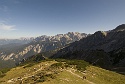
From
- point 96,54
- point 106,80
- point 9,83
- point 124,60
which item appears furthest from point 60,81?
point 96,54

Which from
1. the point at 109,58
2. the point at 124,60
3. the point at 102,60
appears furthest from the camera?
the point at 109,58

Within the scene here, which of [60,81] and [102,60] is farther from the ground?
[60,81]

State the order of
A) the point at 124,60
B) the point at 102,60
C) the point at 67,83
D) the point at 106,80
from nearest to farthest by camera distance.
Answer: the point at 67,83 → the point at 106,80 → the point at 124,60 → the point at 102,60

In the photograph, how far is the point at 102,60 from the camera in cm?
13750

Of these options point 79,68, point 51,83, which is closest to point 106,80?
A: point 79,68

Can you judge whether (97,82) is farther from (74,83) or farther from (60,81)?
(60,81)

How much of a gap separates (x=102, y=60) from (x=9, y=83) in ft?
360

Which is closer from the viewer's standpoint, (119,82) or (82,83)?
(82,83)

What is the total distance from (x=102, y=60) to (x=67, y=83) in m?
113

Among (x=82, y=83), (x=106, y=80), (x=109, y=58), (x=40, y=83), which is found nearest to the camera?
(x=40, y=83)

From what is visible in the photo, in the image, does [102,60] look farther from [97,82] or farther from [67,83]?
[67,83]

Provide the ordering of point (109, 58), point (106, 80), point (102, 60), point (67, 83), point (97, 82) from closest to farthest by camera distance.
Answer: point (67, 83) → point (97, 82) → point (106, 80) → point (102, 60) → point (109, 58)

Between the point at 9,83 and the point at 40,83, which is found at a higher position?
the point at 40,83

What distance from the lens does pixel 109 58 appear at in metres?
151
